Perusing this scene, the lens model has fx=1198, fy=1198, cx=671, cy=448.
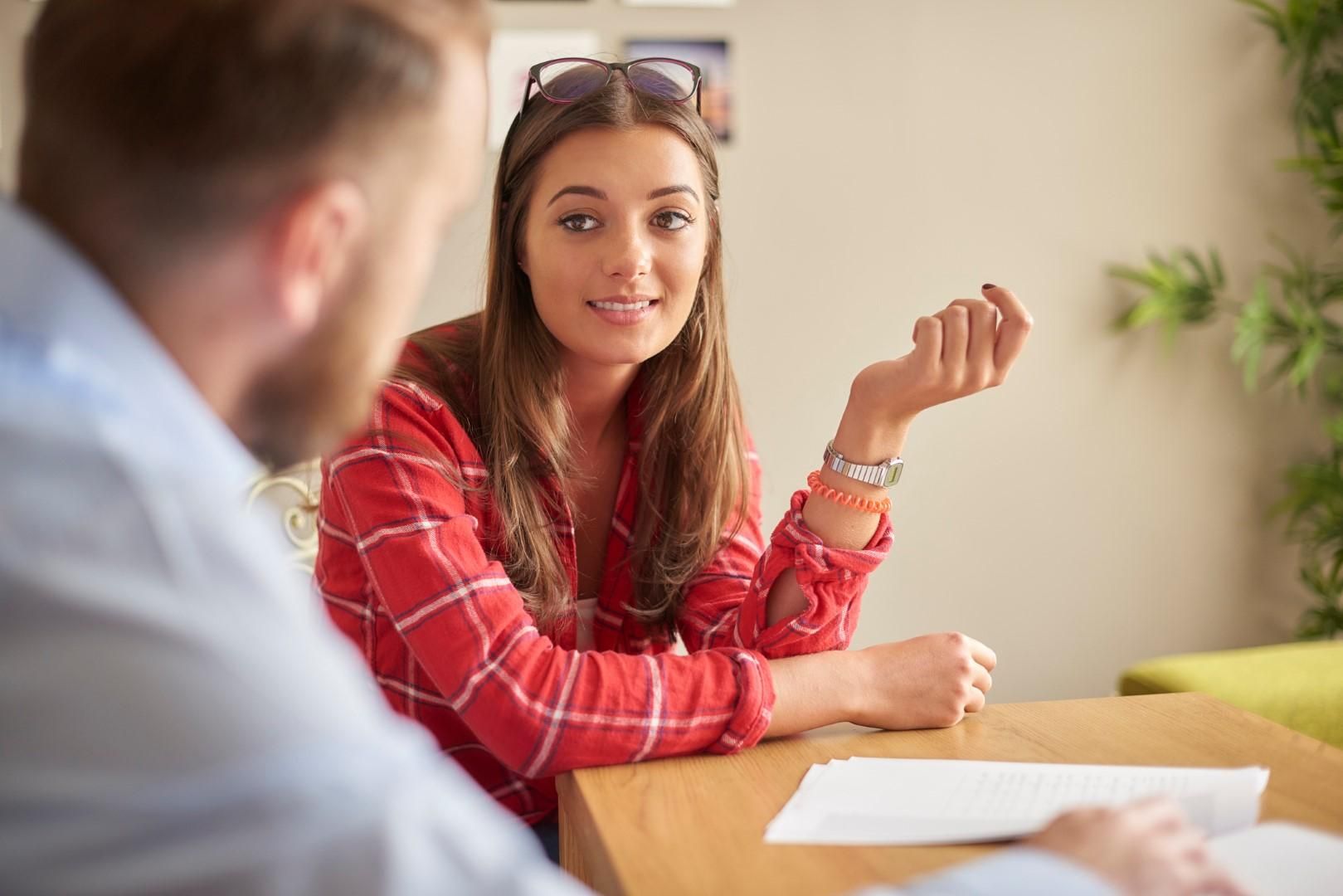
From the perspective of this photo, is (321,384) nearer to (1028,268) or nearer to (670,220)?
(670,220)

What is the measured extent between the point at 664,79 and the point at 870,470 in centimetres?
52

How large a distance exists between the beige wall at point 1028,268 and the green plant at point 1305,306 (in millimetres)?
57

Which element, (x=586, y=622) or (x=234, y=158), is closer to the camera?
(x=234, y=158)

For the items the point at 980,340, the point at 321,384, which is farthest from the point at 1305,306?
the point at 321,384

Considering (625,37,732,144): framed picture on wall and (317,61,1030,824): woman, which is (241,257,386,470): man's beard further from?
(625,37,732,144): framed picture on wall

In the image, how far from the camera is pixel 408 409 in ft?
3.92

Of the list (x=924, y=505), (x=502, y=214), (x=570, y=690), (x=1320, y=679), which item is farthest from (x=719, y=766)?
(x=924, y=505)

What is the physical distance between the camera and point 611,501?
59.0 inches

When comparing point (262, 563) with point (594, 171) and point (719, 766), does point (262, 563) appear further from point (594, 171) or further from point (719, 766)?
point (594, 171)

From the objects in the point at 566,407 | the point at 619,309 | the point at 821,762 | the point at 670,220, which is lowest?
the point at 821,762

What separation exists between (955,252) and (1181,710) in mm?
1859

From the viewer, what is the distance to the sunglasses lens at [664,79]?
1.37 metres

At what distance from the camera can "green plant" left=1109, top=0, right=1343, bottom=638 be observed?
9.42ft

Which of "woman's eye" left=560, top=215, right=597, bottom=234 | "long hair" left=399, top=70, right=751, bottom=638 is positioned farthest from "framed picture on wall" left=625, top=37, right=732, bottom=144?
"woman's eye" left=560, top=215, right=597, bottom=234
